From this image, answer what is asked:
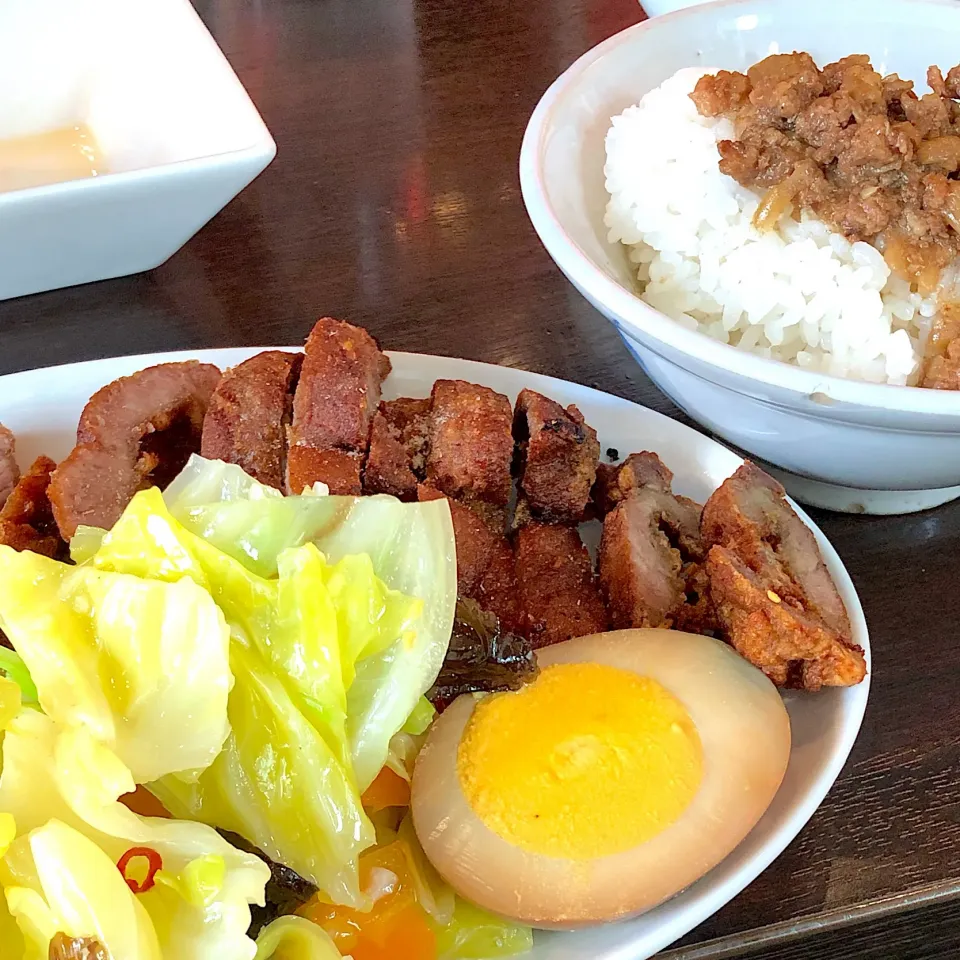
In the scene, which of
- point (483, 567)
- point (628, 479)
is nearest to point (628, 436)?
point (628, 479)

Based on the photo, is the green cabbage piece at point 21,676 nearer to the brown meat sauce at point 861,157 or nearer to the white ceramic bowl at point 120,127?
the white ceramic bowl at point 120,127

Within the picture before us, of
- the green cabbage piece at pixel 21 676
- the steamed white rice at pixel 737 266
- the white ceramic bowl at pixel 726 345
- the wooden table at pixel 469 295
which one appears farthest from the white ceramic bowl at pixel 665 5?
the green cabbage piece at pixel 21 676

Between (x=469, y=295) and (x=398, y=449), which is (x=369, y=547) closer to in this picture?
(x=398, y=449)

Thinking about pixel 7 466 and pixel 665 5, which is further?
pixel 665 5

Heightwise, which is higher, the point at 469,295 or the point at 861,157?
the point at 861,157

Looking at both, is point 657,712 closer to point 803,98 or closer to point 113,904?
point 113,904

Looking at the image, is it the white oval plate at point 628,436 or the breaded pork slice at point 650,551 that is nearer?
the white oval plate at point 628,436

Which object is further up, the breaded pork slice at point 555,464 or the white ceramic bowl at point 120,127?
the white ceramic bowl at point 120,127
